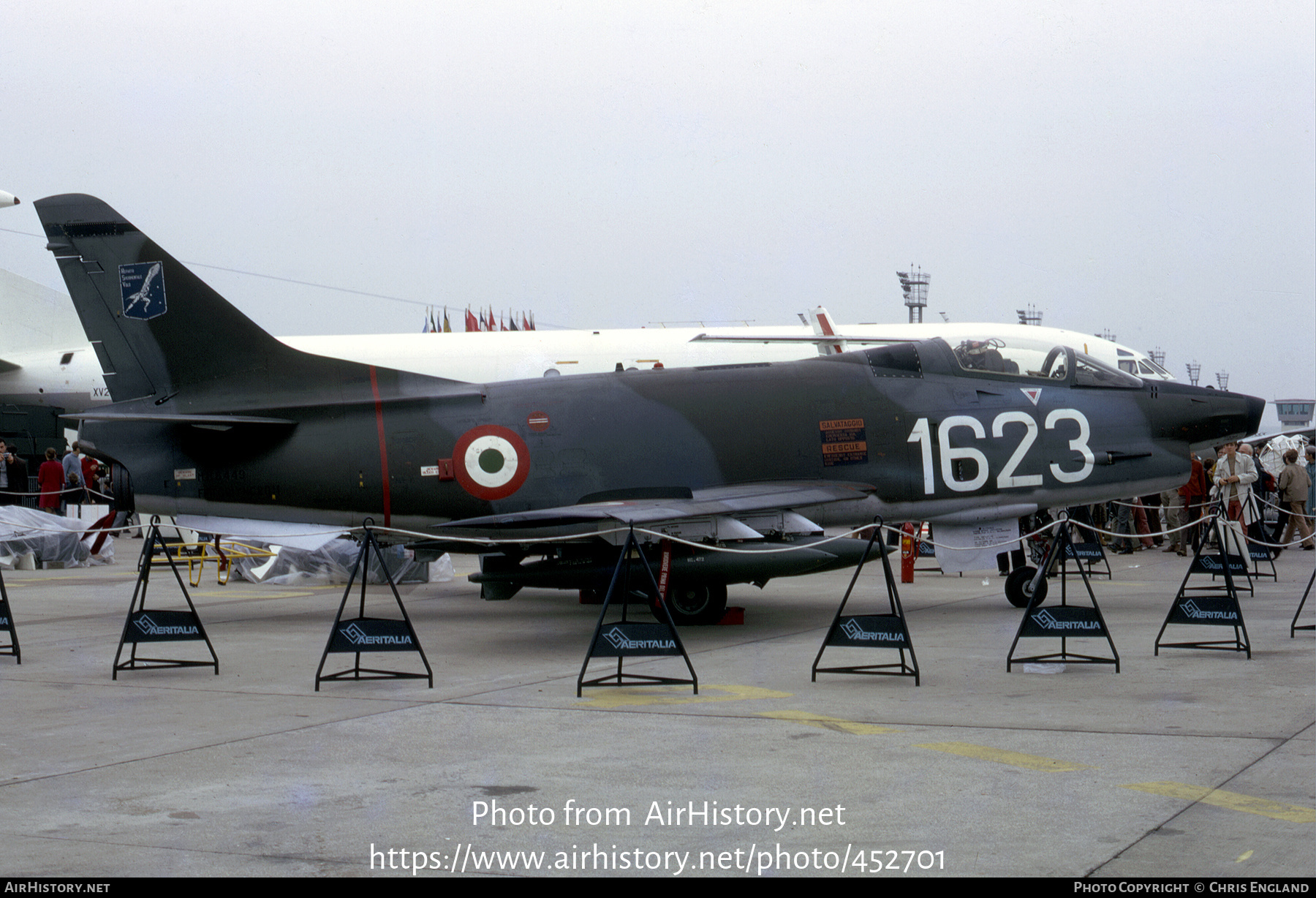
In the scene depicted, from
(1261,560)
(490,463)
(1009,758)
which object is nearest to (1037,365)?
(490,463)

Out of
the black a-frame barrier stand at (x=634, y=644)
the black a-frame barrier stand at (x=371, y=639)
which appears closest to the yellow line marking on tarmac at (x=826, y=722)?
the black a-frame barrier stand at (x=634, y=644)

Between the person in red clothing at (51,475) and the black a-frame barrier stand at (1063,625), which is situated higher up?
the black a-frame barrier stand at (1063,625)

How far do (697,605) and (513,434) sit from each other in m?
2.67

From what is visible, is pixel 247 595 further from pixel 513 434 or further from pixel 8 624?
pixel 8 624

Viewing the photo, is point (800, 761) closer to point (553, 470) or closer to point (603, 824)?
point (603, 824)

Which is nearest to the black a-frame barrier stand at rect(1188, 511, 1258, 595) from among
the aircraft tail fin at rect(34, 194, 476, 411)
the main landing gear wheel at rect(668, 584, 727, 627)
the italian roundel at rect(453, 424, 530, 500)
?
the main landing gear wheel at rect(668, 584, 727, 627)

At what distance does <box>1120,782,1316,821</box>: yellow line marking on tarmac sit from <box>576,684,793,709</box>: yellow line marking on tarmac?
298 centimetres

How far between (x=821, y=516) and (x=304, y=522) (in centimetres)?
548

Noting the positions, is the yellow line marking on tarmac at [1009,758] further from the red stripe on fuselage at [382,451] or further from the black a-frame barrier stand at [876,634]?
the red stripe on fuselage at [382,451]

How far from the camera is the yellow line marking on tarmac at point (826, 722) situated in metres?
7.05

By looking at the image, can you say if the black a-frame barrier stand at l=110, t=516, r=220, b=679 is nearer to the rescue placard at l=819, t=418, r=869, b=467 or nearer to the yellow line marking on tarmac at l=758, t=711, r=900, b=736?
the yellow line marking on tarmac at l=758, t=711, r=900, b=736

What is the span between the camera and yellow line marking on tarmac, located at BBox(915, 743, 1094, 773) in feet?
20.0

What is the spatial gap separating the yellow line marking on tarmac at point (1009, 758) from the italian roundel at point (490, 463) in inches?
281

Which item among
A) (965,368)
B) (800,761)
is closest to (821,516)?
(965,368)
